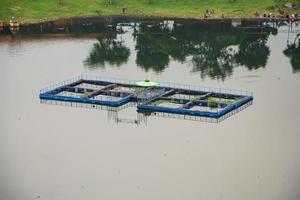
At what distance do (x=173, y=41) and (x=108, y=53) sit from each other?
10.2 m

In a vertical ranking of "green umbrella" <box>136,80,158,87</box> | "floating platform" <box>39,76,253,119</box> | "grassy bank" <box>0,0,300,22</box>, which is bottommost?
"floating platform" <box>39,76,253,119</box>

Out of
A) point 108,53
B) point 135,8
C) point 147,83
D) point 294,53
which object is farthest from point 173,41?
point 147,83

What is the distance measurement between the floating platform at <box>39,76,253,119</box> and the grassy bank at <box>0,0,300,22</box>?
40897mm

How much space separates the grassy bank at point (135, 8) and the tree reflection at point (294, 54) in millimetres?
19592

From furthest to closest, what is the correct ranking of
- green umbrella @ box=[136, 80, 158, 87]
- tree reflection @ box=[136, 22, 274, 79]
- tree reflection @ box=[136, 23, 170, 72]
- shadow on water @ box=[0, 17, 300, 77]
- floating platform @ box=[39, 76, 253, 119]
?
shadow on water @ box=[0, 17, 300, 77] < tree reflection @ box=[136, 23, 170, 72] < tree reflection @ box=[136, 22, 274, 79] < green umbrella @ box=[136, 80, 158, 87] < floating platform @ box=[39, 76, 253, 119]

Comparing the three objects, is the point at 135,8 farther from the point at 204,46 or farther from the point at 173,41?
the point at 204,46

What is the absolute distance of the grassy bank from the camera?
138 metres

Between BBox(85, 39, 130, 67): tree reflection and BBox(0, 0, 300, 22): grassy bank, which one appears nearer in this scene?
BBox(85, 39, 130, 67): tree reflection

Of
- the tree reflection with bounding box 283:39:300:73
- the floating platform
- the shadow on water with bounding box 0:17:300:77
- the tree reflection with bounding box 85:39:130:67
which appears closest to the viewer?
the floating platform

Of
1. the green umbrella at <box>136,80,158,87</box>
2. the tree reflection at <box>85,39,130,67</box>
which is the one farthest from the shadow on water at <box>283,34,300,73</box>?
the tree reflection at <box>85,39,130,67</box>

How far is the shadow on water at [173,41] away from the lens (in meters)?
109

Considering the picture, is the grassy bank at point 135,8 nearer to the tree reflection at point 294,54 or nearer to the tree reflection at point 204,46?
the tree reflection at point 204,46

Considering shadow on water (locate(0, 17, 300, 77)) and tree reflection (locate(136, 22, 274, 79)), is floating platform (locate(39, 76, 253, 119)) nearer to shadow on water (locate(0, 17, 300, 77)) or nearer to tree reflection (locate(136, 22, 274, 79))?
shadow on water (locate(0, 17, 300, 77))

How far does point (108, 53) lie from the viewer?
115438mm
